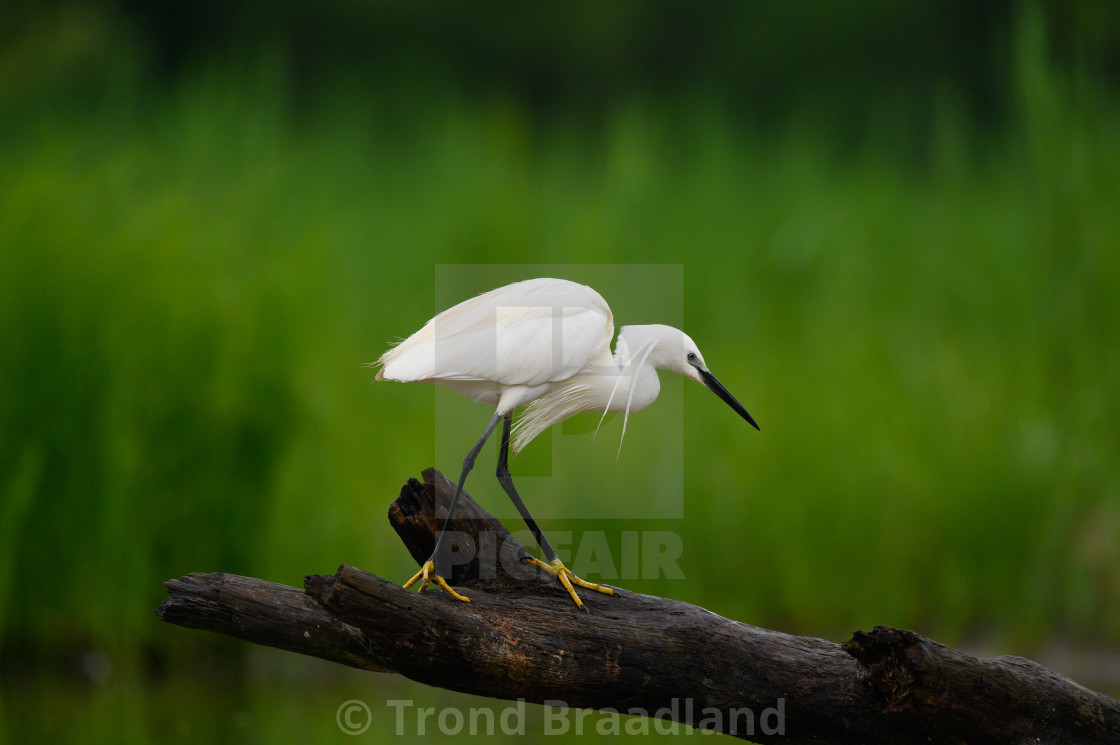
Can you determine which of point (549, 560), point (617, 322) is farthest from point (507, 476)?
point (617, 322)

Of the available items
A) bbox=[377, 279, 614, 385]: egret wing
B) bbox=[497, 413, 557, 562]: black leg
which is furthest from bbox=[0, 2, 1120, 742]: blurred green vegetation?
bbox=[377, 279, 614, 385]: egret wing

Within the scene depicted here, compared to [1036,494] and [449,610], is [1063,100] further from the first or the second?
[449,610]

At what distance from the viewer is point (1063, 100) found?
274 cm

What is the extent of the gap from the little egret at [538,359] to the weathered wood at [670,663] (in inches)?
4.3

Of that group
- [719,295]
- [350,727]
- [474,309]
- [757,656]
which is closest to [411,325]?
[719,295]

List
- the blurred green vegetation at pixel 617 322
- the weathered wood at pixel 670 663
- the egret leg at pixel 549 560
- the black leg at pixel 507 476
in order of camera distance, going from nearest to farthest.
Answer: the weathered wood at pixel 670 663, the egret leg at pixel 549 560, the black leg at pixel 507 476, the blurred green vegetation at pixel 617 322

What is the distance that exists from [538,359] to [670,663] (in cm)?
45

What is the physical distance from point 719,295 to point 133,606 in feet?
6.00

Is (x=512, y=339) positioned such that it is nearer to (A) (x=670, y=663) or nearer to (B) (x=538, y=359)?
(B) (x=538, y=359)

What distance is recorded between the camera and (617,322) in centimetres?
279

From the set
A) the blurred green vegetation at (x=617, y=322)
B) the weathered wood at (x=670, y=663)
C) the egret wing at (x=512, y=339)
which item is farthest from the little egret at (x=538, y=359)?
the blurred green vegetation at (x=617, y=322)

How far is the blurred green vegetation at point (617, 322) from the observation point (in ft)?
7.47

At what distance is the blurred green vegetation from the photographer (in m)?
2.28

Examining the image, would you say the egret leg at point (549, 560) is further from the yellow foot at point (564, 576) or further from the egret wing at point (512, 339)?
the egret wing at point (512, 339)
